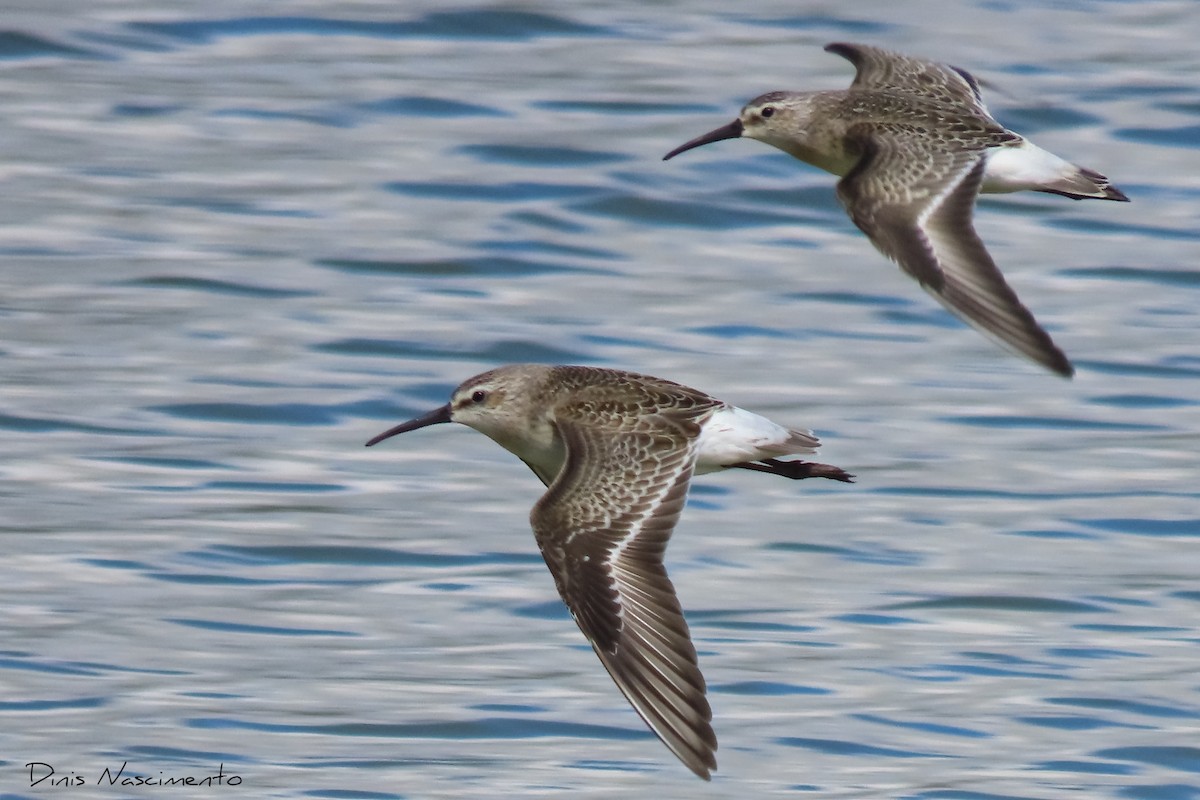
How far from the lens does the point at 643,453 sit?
10312 millimetres

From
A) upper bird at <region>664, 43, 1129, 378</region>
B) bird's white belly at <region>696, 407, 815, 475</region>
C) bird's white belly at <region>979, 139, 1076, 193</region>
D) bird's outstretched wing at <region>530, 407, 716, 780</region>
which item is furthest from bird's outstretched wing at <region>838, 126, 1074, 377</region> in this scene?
bird's outstretched wing at <region>530, 407, 716, 780</region>

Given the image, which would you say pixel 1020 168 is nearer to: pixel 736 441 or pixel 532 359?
pixel 736 441

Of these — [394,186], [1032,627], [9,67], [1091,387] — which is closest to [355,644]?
[1032,627]

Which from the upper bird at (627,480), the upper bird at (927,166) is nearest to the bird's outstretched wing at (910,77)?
the upper bird at (927,166)

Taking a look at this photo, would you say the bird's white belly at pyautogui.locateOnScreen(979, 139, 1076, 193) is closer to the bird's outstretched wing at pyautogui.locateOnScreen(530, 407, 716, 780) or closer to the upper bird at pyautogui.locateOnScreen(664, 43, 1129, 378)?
the upper bird at pyautogui.locateOnScreen(664, 43, 1129, 378)

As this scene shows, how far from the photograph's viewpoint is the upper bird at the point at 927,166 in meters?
10.5

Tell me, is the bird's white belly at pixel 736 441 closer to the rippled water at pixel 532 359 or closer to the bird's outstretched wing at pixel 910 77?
the rippled water at pixel 532 359

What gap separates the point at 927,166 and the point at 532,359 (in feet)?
24.2

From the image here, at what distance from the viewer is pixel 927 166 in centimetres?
1135

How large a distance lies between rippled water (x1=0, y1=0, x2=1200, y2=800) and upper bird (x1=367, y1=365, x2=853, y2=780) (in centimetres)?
227

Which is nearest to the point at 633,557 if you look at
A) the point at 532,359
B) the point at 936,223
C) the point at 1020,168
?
the point at 936,223

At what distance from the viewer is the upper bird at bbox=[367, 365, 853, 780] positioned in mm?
9516

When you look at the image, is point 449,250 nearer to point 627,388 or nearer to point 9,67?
point 9,67

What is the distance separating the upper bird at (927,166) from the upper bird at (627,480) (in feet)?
3.07
